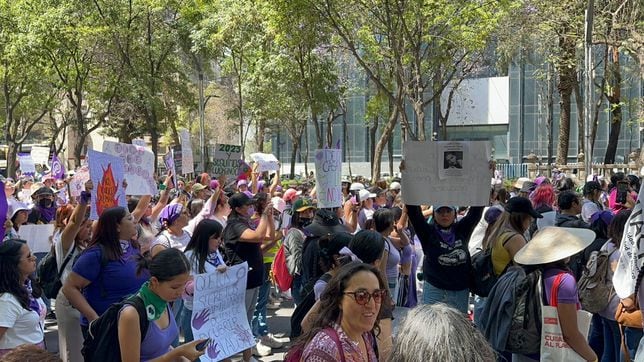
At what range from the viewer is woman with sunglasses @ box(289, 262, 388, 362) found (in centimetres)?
324

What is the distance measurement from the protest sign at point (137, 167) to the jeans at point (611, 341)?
4.87m

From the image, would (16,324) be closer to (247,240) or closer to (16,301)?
(16,301)

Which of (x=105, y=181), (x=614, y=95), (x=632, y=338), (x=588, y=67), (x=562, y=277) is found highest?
(x=588, y=67)

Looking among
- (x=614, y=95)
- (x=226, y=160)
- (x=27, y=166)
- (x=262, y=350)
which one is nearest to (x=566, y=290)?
(x=262, y=350)

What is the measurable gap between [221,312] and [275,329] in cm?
377

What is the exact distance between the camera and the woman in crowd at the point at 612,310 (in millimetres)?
5867

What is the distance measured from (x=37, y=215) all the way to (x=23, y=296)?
7.27 meters

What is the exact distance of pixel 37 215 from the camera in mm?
11484

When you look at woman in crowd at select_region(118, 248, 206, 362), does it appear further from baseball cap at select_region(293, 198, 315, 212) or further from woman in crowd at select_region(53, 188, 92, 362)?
baseball cap at select_region(293, 198, 315, 212)

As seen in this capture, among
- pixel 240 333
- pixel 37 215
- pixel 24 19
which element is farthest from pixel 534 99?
pixel 240 333

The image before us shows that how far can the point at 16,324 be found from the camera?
14.8ft

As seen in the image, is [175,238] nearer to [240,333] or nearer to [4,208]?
[240,333]

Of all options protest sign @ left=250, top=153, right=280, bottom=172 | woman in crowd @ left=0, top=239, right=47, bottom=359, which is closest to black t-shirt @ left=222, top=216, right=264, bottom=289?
woman in crowd @ left=0, top=239, right=47, bottom=359

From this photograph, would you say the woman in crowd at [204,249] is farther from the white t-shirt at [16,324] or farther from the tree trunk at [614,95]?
the tree trunk at [614,95]
